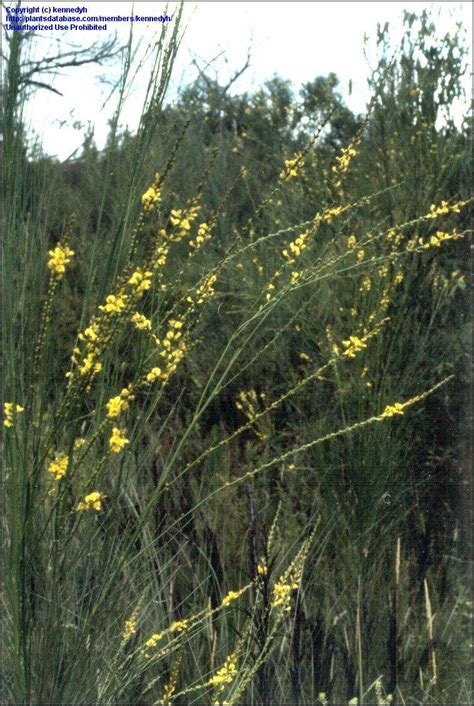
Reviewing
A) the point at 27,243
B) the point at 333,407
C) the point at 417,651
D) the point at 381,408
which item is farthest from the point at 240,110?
the point at 27,243

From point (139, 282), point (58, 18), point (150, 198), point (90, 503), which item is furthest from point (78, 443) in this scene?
point (58, 18)

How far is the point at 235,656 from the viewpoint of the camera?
2.22m

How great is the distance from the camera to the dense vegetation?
1.93 metres

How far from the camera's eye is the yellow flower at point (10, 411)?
5.89 feet

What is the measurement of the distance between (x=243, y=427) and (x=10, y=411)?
47cm

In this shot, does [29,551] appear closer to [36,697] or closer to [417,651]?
[36,697]

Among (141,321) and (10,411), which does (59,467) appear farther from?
(141,321)

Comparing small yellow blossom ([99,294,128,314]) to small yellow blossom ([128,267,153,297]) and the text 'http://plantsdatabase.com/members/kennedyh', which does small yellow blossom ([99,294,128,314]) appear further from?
the text 'http://plantsdatabase.com/members/kennedyh'

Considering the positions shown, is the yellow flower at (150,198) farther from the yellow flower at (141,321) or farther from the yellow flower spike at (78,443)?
the yellow flower spike at (78,443)

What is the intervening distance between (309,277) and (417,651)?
1.54 m

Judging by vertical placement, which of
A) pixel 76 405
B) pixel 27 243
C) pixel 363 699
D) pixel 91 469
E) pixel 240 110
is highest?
pixel 240 110

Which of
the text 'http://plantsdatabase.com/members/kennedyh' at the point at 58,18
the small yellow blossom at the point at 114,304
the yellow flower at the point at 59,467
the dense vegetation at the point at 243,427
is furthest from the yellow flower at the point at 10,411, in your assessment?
the text 'http://plantsdatabase.com/members/kennedyh' at the point at 58,18

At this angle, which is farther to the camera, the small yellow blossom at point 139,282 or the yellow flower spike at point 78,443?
the yellow flower spike at point 78,443

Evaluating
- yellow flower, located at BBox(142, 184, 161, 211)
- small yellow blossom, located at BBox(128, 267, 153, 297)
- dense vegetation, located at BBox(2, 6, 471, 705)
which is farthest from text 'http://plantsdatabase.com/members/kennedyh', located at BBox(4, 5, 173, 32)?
small yellow blossom, located at BBox(128, 267, 153, 297)
